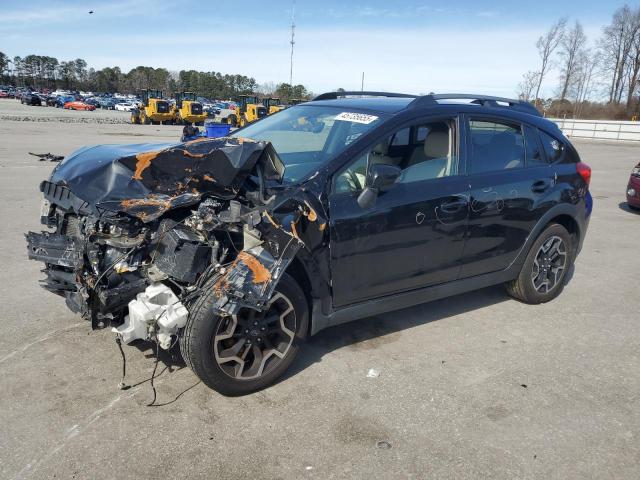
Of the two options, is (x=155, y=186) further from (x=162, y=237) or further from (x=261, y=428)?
(x=261, y=428)

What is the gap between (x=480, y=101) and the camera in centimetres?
461

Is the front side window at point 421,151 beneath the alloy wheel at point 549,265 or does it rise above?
above

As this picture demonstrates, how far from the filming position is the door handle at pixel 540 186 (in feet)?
15.2

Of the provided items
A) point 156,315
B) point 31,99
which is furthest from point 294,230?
point 31,99

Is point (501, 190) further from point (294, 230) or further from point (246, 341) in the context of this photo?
point (246, 341)

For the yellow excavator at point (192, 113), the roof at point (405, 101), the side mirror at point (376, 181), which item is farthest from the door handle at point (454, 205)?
the yellow excavator at point (192, 113)

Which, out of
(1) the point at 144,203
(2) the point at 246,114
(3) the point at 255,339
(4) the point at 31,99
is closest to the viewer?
(1) the point at 144,203

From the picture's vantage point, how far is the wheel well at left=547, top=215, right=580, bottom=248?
5.04m

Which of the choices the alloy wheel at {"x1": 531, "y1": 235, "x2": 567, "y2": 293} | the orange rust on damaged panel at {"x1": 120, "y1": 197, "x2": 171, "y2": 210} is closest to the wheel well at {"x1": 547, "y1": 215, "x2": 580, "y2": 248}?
the alloy wheel at {"x1": 531, "y1": 235, "x2": 567, "y2": 293}

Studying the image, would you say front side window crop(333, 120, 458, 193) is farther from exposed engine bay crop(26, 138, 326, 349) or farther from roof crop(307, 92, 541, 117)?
exposed engine bay crop(26, 138, 326, 349)

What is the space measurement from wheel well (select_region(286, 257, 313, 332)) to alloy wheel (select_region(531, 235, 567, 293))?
101 inches

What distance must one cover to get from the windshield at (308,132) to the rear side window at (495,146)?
1.00m

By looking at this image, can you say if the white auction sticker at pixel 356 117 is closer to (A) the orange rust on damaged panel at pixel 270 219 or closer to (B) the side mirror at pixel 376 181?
(B) the side mirror at pixel 376 181

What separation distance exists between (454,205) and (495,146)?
0.87 meters
